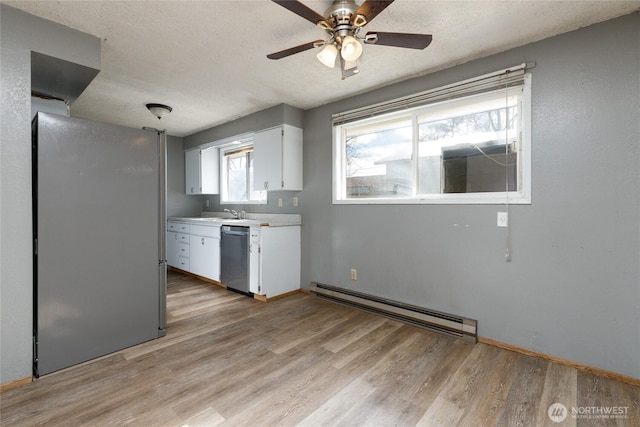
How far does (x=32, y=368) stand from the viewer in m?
1.93

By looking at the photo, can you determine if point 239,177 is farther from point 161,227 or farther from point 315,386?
point 315,386

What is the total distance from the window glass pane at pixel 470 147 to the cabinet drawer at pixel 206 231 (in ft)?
9.11

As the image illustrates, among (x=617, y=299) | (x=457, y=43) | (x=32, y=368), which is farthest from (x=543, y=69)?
(x=32, y=368)

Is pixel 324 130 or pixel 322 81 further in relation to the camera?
pixel 324 130

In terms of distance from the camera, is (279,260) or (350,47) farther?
(279,260)

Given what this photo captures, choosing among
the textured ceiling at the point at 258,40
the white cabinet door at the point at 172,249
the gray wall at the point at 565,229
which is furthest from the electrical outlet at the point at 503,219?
the white cabinet door at the point at 172,249

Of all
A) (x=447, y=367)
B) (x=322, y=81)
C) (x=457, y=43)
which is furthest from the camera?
(x=322, y=81)

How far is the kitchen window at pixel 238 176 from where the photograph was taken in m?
4.78

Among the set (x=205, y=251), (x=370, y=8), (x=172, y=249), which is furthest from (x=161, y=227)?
(x=172, y=249)

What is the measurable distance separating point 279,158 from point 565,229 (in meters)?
2.92

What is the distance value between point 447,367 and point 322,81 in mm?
2758

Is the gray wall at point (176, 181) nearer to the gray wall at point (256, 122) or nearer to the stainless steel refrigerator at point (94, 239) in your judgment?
the gray wall at point (256, 122)

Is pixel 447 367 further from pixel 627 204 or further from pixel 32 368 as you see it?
pixel 32 368

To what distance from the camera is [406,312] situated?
2.90 m
